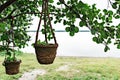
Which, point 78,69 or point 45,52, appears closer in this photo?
point 45,52

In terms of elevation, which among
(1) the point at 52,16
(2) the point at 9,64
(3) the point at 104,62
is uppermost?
(1) the point at 52,16

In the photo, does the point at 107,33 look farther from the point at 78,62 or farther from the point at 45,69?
the point at 78,62

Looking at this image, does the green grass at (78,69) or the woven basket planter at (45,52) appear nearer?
the woven basket planter at (45,52)

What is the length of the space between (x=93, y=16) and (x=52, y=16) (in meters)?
0.99

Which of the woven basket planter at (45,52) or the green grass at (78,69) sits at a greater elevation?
the woven basket planter at (45,52)

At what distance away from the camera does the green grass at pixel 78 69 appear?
8.81m

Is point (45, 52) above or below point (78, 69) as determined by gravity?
above

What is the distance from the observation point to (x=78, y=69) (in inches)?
378

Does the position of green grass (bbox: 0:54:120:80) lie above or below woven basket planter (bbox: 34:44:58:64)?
below

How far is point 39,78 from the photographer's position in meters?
8.78

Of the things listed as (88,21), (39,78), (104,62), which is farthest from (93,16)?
(104,62)

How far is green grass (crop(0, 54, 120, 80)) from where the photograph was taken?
8.81 meters

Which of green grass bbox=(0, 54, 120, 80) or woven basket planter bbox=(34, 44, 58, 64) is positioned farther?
green grass bbox=(0, 54, 120, 80)

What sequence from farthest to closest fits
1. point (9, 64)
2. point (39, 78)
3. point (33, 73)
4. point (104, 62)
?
point (104, 62) → point (33, 73) → point (39, 78) → point (9, 64)
